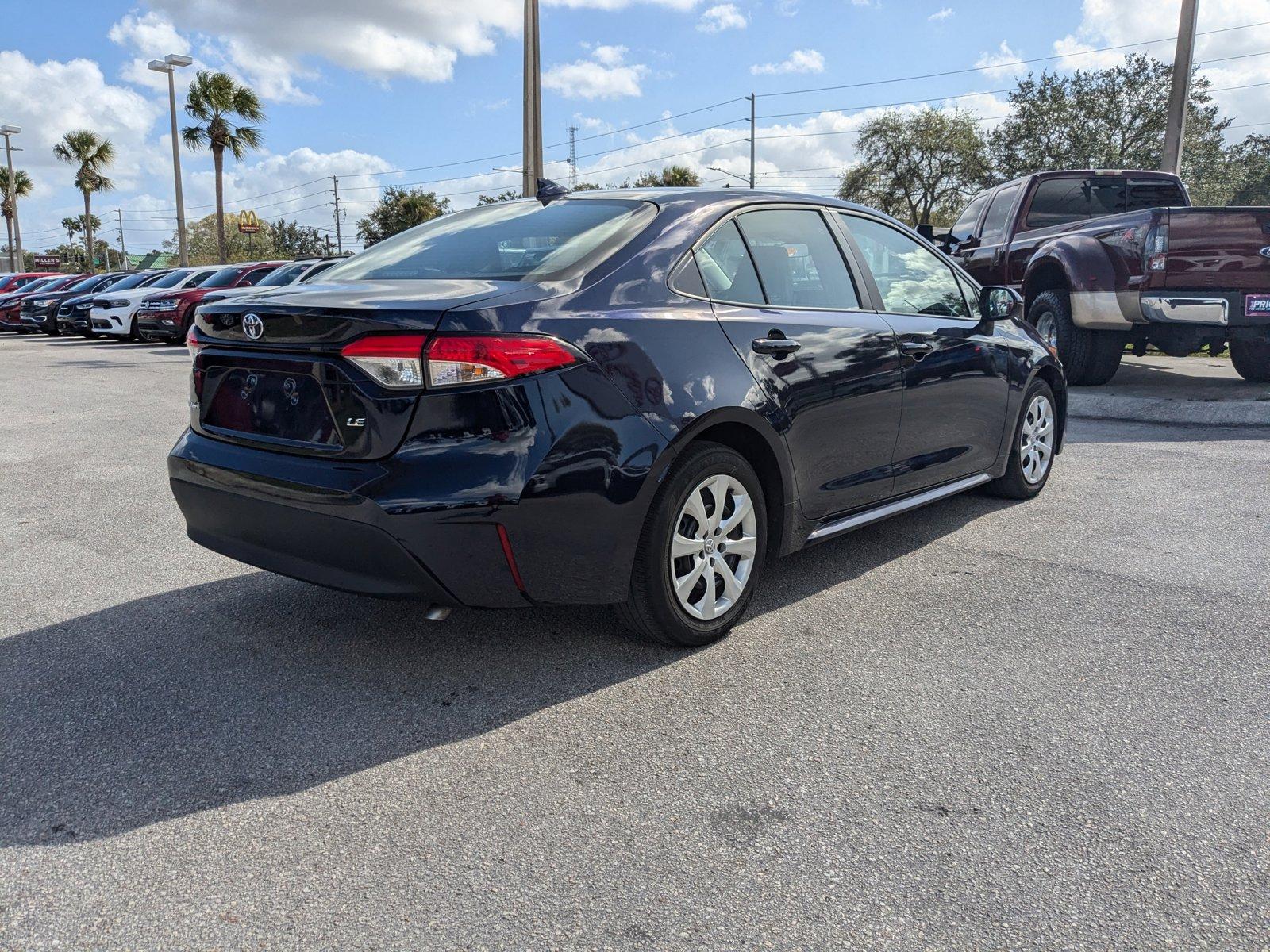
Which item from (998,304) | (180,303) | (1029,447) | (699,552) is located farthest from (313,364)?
(180,303)

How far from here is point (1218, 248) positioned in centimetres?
867

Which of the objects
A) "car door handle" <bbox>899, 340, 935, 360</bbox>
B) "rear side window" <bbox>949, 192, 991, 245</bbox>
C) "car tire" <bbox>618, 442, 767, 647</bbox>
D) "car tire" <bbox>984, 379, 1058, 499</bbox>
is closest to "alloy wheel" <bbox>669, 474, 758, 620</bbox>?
"car tire" <bbox>618, 442, 767, 647</bbox>

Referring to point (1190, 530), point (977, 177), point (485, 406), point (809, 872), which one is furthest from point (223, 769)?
point (977, 177)

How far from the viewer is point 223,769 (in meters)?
2.79

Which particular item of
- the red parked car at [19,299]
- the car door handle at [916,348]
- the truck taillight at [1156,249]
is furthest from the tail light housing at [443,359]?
the red parked car at [19,299]

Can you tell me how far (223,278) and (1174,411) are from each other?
17.7m

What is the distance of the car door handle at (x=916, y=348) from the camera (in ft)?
14.6

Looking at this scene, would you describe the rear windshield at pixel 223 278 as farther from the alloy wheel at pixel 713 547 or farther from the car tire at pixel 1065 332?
the alloy wheel at pixel 713 547

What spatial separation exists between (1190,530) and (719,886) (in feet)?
12.6

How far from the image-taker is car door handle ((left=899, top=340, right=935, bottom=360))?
4.45m

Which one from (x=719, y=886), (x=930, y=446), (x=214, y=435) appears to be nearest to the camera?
(x=719, y=886)

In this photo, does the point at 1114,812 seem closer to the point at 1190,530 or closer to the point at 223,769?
the point at 223,769

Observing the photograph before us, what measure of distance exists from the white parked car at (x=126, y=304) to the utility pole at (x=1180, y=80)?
17.6 metres

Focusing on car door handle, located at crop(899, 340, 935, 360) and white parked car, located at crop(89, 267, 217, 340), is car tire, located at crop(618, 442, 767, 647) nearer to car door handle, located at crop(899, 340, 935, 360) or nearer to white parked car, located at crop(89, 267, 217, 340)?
car door handle, located at crop(899, 340, 935, 360)
